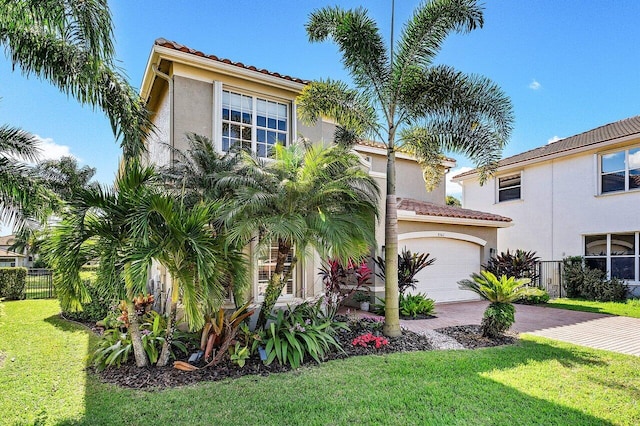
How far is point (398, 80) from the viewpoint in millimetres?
9555

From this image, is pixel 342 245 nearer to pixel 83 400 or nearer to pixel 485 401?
pixel 485 401

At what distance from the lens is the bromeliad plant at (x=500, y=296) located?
368 inches

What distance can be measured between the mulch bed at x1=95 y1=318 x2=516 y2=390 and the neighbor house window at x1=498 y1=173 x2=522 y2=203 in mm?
15154

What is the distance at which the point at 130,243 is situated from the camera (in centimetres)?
658

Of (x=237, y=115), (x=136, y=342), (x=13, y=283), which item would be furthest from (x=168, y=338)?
(x=13, y=283)

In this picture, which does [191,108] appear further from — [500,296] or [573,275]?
[573,275]

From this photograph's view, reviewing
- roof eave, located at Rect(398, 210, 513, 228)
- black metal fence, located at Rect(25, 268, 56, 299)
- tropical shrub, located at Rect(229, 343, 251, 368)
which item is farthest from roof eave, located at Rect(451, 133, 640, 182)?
black metal fence, located at Rect(25, 268, 56, 299)

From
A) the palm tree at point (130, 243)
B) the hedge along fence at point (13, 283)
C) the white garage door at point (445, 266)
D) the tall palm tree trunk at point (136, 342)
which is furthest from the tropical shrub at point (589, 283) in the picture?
the hedge along fence at point (13, 283)

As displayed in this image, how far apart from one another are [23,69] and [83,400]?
273 inches

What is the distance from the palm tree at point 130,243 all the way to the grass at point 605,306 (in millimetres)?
15001

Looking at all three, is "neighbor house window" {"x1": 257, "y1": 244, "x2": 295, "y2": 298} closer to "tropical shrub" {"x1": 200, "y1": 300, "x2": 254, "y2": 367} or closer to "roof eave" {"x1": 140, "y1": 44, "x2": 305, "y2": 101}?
"tropical shrub" {"x1": 200, "y1": 300, "x2": 254, "y2": 367}

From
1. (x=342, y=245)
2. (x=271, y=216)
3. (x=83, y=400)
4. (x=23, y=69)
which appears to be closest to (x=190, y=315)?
(x=83, y=400)

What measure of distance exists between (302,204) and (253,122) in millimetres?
4402

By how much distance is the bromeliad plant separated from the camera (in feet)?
30.7
